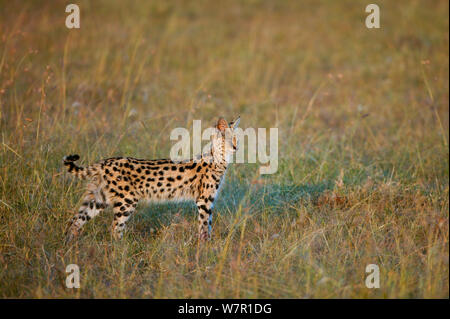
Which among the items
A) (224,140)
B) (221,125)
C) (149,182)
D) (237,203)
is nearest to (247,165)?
(237,203)

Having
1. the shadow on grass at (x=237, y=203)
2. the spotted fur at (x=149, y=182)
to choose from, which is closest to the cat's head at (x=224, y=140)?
the spotted fur at (x=149, y=182)

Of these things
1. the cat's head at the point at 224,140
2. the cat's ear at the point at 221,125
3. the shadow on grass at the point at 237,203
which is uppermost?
the cat's ear at the point at 221,125

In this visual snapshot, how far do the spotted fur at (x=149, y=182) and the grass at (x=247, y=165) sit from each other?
0.28 metres

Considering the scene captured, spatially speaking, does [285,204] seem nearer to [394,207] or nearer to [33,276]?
[394,207]

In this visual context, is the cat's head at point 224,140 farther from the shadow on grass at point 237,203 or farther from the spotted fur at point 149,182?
the shadow on grass at point 237,203

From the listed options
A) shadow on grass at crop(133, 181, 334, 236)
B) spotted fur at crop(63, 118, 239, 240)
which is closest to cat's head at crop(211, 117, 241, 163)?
spotted fur at crop(63, 118, 239, 240)

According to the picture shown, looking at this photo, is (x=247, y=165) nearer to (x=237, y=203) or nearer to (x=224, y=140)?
(x=237, y=203)

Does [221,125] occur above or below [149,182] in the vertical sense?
above

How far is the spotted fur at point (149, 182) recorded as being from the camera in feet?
20.3

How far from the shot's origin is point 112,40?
1426 centimetres

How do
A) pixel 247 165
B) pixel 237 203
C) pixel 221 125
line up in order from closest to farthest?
1. pixel 221 125
2. pixel 237 203
3. pixel 247 165

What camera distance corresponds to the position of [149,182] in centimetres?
638

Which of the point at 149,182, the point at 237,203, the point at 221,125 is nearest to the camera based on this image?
the point at 149,182

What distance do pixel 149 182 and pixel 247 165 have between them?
2.66 meters
